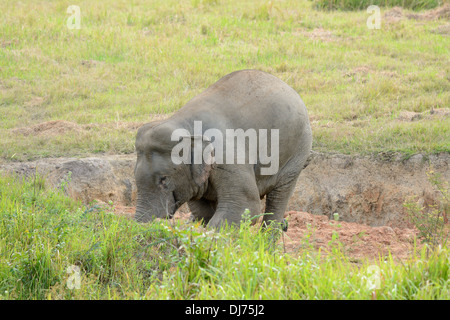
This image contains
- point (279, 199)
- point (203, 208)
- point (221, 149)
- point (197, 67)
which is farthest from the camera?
point (197, 67)

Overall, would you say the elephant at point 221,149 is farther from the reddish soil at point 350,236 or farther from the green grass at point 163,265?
the reddish soil at point 350,236

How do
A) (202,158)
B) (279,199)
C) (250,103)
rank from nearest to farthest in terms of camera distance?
1. (202,158)
2. (250,103)
3. (279,199)

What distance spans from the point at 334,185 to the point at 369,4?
29.1 feet

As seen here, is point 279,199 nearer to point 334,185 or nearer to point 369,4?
point 334,185

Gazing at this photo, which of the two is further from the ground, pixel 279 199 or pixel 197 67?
pixel 197 67

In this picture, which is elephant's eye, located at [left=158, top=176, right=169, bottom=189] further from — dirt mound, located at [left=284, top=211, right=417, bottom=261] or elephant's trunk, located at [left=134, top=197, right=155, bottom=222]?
dirt mound, located at [left=284, top=211, right=417, bottom=261]

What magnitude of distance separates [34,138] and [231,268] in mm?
5644

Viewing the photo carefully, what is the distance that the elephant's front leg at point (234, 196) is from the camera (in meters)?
6.03

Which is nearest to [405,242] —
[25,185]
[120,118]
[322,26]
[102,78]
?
[25,185]

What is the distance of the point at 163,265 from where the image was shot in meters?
5.36

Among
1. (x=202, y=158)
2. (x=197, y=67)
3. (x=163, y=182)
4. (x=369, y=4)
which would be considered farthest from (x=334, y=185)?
(x=369, y=4)

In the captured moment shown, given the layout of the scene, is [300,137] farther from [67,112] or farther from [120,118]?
[67,112]

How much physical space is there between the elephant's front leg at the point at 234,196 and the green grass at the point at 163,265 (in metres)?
0.28

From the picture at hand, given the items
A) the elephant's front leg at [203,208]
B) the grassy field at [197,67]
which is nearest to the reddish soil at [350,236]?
the elephant's front leg at [203,208]
